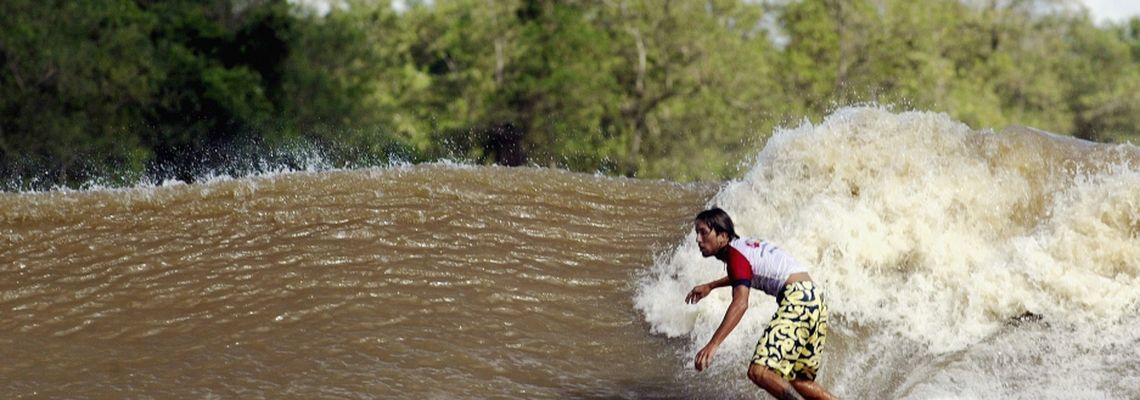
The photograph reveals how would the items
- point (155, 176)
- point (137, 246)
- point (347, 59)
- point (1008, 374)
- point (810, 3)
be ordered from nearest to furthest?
point (1008, 374) < point (137, 246) < point (155, 176) < point (347, 59) < point (810, 3)

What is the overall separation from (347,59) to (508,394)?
29609 millimetres

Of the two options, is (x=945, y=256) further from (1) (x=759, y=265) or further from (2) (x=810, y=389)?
(1) (x=759, y=265)

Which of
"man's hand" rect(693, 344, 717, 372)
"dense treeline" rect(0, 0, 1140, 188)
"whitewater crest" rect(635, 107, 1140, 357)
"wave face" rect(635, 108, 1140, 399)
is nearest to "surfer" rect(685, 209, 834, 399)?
"man's hand" rect(693, 344, 717, 372)

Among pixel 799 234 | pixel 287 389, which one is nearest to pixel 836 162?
pixel 799 234

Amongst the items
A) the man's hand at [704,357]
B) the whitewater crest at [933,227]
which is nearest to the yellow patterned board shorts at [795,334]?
the man's hand at [704,357]

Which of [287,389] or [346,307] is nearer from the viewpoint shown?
[287,389]

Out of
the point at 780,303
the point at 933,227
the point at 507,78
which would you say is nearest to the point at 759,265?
the point at 780,303

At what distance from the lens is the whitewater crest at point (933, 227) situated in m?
8.85

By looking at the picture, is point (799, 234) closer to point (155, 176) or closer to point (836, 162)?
point (836, 162)

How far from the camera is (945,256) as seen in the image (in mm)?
9539

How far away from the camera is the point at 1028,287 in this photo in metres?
8.93

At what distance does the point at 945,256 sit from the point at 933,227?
484mm

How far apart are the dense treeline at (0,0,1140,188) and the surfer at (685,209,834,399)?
71.5 ft

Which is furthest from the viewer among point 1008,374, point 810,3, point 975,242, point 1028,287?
point 810,3
